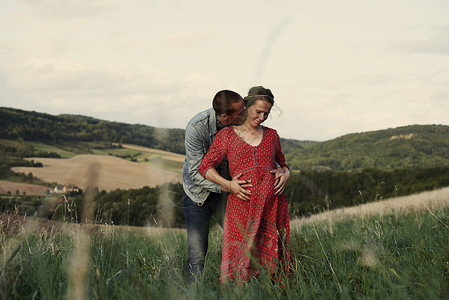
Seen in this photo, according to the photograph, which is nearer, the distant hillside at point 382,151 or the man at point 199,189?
the man at point 199,189

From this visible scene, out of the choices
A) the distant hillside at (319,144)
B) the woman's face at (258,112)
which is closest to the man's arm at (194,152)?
the distant hillside at (319,144)

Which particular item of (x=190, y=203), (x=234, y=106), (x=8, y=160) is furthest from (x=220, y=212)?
(x=8, y=160)

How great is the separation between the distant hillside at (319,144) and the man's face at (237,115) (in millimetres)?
611

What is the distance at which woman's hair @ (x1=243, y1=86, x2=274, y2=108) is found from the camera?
133 inches

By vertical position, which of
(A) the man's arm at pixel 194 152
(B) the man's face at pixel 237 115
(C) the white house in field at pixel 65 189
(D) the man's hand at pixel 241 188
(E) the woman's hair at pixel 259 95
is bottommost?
(C) the white house in field at pixel 65 189

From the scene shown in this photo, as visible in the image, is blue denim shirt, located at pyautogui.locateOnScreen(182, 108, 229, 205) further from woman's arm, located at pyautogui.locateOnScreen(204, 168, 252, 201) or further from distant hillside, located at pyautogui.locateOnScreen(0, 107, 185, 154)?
distant hillside, located at pyautogui.locateOnScreen(0, 107, 185, 154)

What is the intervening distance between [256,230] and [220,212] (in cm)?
81

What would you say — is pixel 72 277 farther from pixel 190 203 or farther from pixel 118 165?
pixel 118 165

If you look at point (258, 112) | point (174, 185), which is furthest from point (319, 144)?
point (258, 112)

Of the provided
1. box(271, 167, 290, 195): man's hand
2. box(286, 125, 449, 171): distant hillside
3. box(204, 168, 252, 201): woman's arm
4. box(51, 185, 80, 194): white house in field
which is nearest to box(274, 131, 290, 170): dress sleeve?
box(271, 167, 290, 195): man's hand

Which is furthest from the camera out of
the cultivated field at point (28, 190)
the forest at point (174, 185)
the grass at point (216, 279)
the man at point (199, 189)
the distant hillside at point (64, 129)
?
the distant hillside at point (64, 129)

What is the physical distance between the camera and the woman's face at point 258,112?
3.38 m

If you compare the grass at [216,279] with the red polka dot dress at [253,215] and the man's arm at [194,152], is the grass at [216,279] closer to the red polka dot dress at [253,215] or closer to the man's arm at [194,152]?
the red polka dot dress at [253,215]

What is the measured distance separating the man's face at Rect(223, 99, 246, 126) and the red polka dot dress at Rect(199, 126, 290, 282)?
69 millimetres
